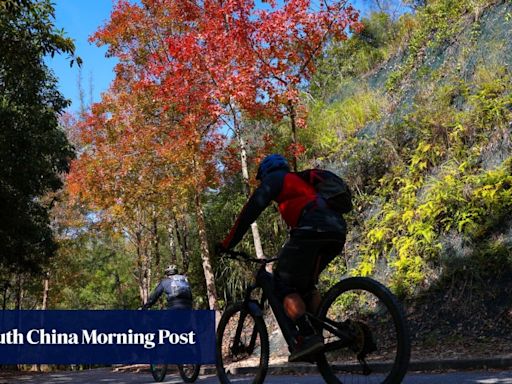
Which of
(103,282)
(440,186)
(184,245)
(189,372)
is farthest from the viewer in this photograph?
(103,282)

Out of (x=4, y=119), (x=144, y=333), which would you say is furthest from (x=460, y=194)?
(x=4, y=119)

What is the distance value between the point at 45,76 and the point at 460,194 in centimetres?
1140

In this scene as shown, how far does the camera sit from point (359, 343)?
12.8ft

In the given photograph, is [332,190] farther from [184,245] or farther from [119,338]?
[184,245]

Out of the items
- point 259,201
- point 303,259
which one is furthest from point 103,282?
point 303,259

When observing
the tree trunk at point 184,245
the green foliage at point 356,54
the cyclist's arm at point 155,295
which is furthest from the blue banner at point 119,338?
the green foliage at point 356,54

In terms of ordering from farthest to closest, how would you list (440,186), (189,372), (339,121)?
(339,121)
(440,186)
(189,372)

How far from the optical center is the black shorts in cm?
418

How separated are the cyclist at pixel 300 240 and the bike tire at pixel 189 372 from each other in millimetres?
4845

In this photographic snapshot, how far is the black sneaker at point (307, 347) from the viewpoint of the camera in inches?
158

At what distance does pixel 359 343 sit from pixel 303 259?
0.73 meters

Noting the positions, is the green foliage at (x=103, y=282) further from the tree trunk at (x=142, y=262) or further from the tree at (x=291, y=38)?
the tree at (x=291, y=38)

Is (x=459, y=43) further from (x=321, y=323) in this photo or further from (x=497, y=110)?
(x=321, y=323)

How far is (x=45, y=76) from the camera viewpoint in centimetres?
1556
